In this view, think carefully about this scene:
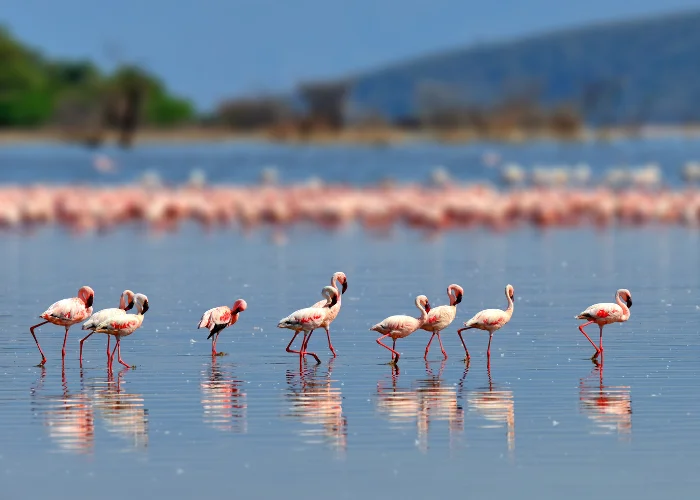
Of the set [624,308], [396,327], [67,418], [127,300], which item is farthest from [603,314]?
[67,418]

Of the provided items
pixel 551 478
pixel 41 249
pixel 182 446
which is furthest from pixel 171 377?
pixel 41 249

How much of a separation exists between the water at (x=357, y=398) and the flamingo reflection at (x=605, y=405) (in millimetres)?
25

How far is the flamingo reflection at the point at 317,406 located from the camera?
8688mm

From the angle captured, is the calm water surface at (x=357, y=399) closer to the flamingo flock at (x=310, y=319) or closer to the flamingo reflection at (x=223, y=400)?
the flamingo reflection at (x=223, y=400)

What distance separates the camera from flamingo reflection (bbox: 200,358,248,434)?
9055 millimetres

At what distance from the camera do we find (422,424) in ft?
29.5

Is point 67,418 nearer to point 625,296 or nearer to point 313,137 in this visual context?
point 625,296

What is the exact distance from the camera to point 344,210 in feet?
89.9

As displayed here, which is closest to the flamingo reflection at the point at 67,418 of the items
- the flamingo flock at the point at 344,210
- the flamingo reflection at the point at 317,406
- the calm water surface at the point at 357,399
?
the calm water surface at the point at 357,399

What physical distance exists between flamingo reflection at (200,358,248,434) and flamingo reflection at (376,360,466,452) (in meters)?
0.82

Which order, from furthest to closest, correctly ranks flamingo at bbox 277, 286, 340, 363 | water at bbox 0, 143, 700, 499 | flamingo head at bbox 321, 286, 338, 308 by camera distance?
flamingo head at bbox 321, 286, 338, 308 → flamingo at bbox 277, 286, 340, 363 → water at bbox 0, 143, 700, 499

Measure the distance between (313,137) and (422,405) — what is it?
84048 millimetres

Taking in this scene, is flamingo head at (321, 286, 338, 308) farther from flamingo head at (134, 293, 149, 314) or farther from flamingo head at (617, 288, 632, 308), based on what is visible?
flamingo head at (617, 288, 632, 308)

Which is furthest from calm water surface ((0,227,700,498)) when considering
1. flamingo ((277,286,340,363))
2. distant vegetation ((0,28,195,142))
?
distant vegetation ((0,28,195,142))
